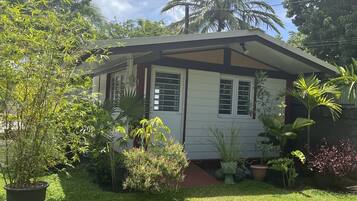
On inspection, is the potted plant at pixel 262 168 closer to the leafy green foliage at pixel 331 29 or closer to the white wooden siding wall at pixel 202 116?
the white wooden siding wall at pixel 202 116

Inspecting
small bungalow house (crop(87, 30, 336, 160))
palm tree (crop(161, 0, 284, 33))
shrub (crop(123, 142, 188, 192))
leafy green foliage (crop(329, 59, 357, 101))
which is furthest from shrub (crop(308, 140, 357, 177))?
palm tree (crop(161, 0, 284, 33))

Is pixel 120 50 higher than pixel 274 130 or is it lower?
higher

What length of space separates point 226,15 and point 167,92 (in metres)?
14.6

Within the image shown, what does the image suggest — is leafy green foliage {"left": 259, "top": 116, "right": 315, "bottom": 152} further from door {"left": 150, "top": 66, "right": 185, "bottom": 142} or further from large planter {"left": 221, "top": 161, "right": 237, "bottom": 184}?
door {"left": 150, "top": 66, "right": 185, "bottom": 142}

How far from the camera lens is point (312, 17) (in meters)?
19.0

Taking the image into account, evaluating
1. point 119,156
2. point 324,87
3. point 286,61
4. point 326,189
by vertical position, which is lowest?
point 326,189

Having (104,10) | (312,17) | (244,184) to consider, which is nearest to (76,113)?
(244,184)

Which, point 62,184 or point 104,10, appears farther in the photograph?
point 104,10

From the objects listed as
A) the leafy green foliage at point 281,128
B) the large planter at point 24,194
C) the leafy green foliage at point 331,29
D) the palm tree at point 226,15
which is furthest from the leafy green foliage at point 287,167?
Answer: the palm tree at point 226,15

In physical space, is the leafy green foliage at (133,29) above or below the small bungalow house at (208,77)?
above

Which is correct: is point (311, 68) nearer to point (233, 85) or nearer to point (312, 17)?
point (233, 85)

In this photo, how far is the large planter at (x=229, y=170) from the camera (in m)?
8.16

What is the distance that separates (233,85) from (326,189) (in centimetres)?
347

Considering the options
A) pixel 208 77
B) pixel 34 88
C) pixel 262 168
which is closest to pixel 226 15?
pixel 208 77
